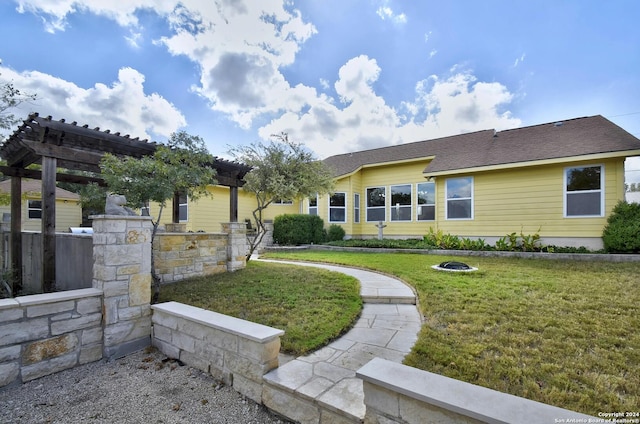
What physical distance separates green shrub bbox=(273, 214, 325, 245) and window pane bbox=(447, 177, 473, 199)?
19.2 feet

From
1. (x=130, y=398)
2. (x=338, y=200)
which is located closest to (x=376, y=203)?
(x=338, y=200)

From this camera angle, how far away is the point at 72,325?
3.25m

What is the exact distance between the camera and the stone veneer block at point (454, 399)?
4.49 ft

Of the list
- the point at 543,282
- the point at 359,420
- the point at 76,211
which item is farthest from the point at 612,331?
the point at 76,211

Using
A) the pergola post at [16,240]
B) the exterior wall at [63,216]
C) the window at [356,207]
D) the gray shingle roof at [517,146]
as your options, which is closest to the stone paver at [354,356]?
the pergola post at [16,240]

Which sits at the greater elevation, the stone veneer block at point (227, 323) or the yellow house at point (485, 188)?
the yellow house at point (485, 188)

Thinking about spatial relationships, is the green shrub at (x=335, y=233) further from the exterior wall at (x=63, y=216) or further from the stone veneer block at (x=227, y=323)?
the exterior wall at (x=63, y=216)

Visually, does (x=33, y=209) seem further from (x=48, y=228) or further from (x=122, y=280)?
(x=122, y=280)

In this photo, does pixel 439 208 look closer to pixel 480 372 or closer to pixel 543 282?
pixel 543 282

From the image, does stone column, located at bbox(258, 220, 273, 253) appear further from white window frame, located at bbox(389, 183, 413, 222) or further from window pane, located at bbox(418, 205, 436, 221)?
window pane, located at bbox(418, 205, 436, 221)

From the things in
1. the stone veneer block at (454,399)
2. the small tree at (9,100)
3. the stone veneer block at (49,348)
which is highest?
the small tree at (9,100)

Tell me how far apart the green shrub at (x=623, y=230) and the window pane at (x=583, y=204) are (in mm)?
521

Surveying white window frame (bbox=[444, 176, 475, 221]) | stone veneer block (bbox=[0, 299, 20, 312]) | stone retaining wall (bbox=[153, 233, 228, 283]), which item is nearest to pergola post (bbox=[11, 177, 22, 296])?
stone retaining wall (bbox=[153, 233, 228, 283])

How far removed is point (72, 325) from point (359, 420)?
3374 millimetres
